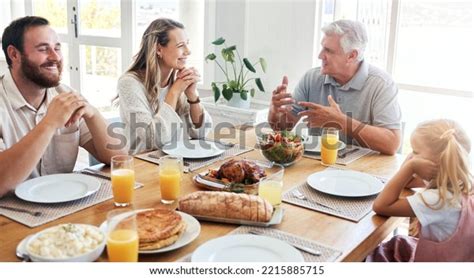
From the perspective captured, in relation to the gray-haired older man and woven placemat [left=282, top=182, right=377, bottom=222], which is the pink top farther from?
the gray-haired older man

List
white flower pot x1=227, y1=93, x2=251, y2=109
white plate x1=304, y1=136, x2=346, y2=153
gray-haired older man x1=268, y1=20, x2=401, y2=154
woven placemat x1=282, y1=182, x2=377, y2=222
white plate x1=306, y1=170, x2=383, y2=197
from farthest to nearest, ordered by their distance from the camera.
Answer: white flower pot x1=227, y1=93, x2=251, y2=109
gray-haired older man x1=268, y1=20, x2=401, y2=154
white plate x1=304, y1=136, x2=346, y2=153
white plate x1=306, y1=170, x2=383, y2=197
woven placemat x1=282, y1=182, x2=377, y2=222

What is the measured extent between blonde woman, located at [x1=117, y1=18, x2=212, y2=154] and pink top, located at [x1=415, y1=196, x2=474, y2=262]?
1.15 metres

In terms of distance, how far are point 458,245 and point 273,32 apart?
225cm

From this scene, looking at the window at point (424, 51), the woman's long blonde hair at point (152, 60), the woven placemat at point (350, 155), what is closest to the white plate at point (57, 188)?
the woman's long blonde hair at point (152, 60)

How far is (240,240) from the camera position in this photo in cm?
111

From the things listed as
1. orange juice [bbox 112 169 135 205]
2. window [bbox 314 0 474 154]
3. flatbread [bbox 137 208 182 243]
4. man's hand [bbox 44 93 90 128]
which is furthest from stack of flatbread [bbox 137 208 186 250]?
window [bbox 314 0 474 154]

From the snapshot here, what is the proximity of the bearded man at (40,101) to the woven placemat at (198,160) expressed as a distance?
111 mm

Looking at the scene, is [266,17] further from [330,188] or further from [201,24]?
[330,188]

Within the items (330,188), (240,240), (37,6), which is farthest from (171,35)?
(37,6)

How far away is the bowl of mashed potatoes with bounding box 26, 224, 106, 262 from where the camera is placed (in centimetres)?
96

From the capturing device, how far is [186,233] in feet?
3.73

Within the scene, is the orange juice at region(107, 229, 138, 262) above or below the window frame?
below

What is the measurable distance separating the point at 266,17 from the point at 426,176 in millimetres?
2216

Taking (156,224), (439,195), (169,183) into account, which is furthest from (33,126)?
(439,195)
